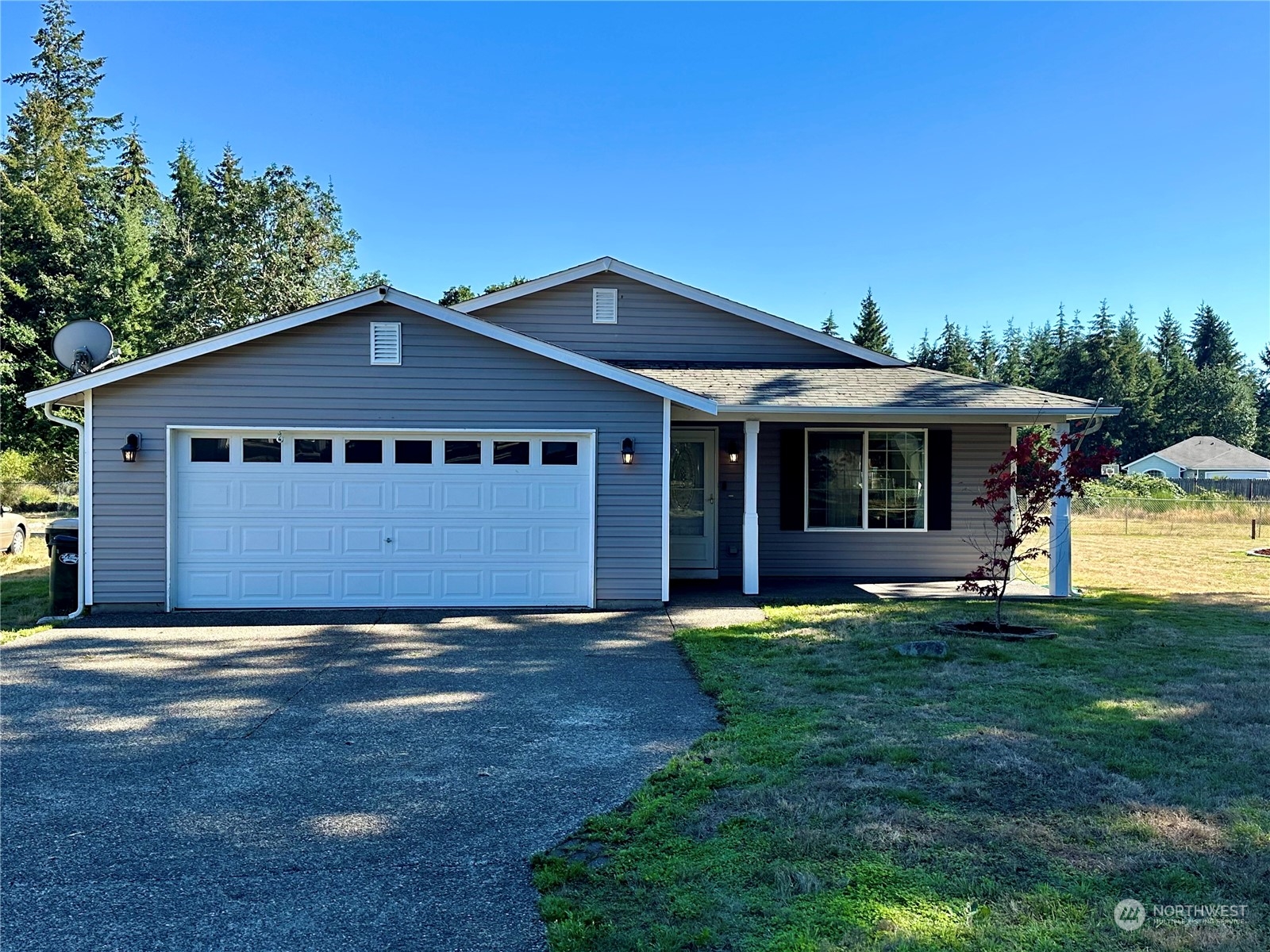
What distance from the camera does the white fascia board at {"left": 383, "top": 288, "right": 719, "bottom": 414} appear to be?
9.46 m

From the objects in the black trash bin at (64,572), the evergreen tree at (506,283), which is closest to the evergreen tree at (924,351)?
the evergreen tree at (506,283)

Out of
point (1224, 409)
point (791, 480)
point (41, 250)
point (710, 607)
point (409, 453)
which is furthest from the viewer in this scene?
point (1224, 409)

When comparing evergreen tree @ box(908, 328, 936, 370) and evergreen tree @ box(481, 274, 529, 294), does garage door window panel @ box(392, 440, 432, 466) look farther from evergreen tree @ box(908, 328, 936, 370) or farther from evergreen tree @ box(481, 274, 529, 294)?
evergreen tree @ box(908, 328, 936, 370)

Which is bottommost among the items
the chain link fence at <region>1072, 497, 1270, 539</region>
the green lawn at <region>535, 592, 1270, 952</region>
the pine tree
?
the green lawn at <region>535, 592, 1270, 952</region>

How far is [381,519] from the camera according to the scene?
972 centimetres

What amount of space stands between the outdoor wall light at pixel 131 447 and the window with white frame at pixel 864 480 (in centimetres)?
878

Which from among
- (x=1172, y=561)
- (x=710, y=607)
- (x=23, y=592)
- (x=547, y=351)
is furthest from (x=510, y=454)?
(x=1172, y=561)

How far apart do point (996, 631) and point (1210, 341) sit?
81391 millimetres

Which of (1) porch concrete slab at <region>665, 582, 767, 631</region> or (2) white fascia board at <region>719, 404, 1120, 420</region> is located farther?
(2) white fascia board at <region>719, 404, 1120, 420</region>

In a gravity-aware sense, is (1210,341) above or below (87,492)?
above

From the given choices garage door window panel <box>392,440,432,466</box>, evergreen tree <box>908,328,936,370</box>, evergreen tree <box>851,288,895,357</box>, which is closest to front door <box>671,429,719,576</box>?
garage door window panel <box>392,440,432,466</box>

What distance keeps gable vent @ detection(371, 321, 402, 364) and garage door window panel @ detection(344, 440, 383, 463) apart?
3.15ft

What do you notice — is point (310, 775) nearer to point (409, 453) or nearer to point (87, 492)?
point (409, 453)

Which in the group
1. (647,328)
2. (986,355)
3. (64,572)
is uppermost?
→ (986,355)
